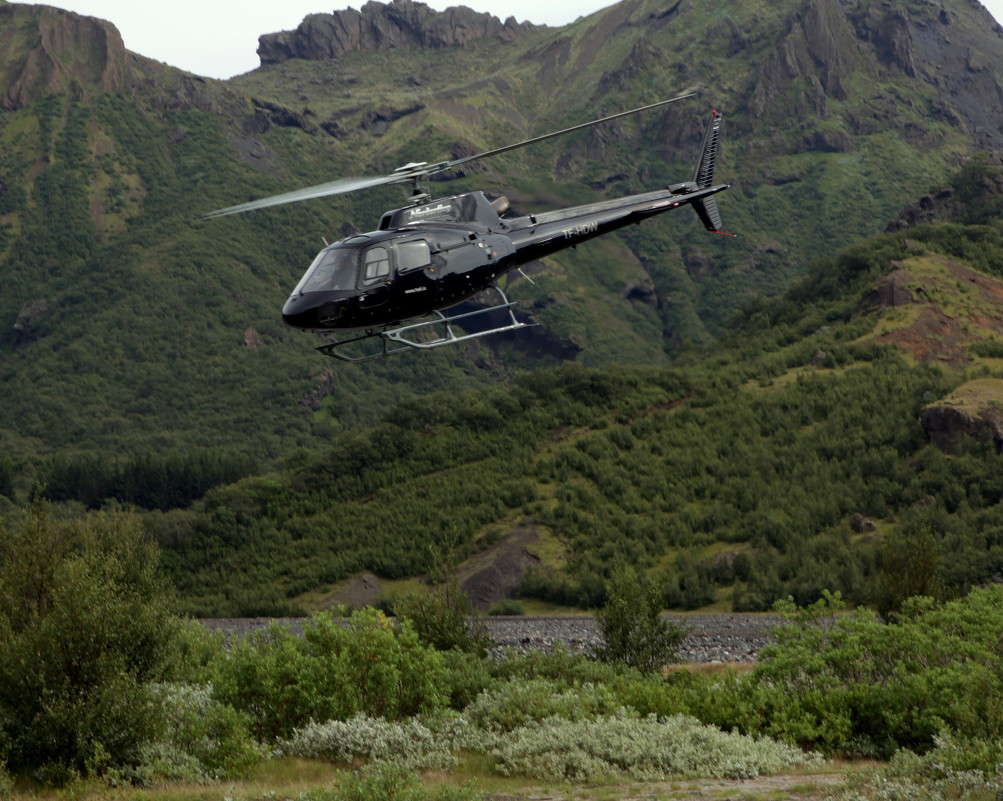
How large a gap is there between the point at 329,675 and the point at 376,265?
364 inches

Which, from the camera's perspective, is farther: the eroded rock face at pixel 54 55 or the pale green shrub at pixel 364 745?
the eroded rock face at pixel 54 55

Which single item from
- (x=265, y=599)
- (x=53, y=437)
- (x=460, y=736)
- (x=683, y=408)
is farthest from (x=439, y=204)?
(x=53, y=437)

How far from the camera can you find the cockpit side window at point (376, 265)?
84.0ft

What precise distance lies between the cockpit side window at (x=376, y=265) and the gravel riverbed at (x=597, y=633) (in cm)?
2315

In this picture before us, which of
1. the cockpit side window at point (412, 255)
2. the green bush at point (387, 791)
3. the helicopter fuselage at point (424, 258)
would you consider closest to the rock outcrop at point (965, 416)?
the helicopter fuselage at point (424, 258)

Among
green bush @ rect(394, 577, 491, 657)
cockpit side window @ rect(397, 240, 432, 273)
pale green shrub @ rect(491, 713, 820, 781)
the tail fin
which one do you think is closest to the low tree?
green bush @ rect(394, 577, 491, 657)

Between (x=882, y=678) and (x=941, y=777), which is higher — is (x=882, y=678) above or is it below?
below

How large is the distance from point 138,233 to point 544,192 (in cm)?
13557

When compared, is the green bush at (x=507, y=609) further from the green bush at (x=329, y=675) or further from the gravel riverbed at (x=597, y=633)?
the green bush at (x=329, y=675)

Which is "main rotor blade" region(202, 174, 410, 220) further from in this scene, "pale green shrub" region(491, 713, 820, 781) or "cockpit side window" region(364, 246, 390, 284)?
"pale green shrub" region(491, 713, 820, 781)

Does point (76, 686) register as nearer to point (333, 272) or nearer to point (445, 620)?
point (333, 272)

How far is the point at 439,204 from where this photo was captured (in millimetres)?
28469

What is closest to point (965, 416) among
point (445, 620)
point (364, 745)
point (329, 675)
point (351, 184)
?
point (445, 620)

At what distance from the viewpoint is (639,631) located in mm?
35750
